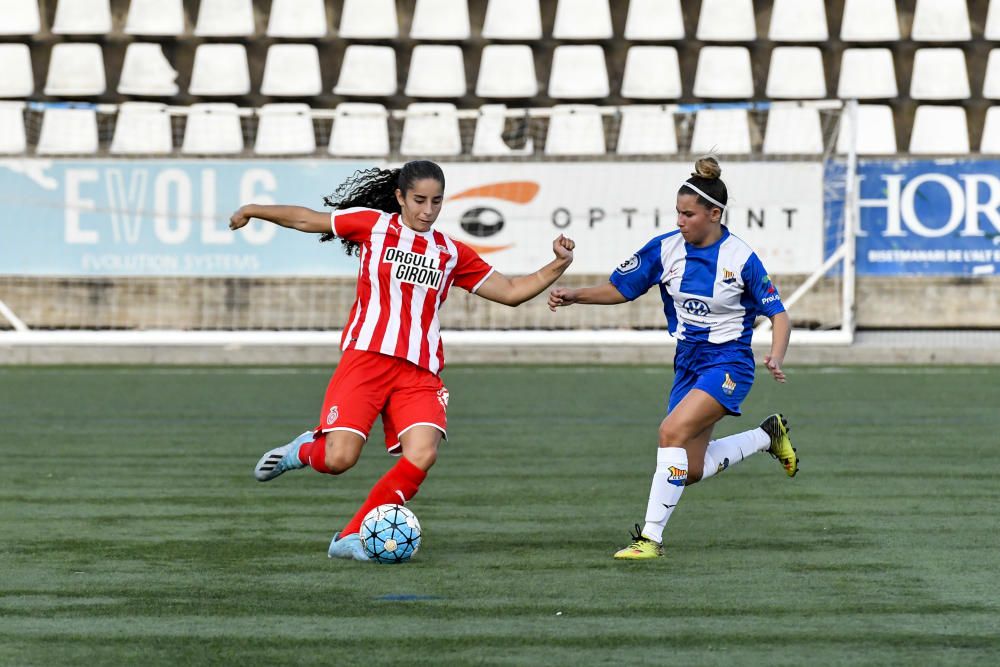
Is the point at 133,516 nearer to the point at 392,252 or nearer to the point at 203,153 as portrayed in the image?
the point at 392,252

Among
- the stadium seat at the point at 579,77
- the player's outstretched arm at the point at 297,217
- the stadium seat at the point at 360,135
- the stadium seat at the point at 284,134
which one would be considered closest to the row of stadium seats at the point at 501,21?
the stadium seat at the point at 579,77

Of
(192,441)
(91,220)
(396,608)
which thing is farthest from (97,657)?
(91,220)

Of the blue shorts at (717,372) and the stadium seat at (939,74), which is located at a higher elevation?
the stadium seat at (939,74)

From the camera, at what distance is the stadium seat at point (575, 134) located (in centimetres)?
2045

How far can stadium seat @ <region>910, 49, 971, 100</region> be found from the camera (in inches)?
917

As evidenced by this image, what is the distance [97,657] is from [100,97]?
18.9 metres

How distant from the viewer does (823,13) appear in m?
23.4

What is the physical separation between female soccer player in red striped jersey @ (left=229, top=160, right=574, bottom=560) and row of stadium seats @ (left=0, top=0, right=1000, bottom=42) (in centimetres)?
1593

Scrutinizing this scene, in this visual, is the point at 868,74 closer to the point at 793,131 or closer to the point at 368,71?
the point at 793,131

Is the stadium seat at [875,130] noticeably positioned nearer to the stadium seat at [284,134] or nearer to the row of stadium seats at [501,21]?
the row of stadium seats at [501,21]

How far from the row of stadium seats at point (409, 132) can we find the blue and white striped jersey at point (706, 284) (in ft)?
38.5

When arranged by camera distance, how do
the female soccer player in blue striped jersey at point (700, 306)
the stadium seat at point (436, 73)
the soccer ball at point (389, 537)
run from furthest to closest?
1. the stadium seat at point (436, 73)
2. the female soccer player in blue striped jersey at point (700, 306)
3. the soccer ball at point (389, 537)

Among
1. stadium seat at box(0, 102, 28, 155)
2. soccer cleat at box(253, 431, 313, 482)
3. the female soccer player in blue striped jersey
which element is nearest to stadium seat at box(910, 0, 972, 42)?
stadium seat at box(0, 102, 28, 155)

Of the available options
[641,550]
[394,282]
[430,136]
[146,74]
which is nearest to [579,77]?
[430,136]
